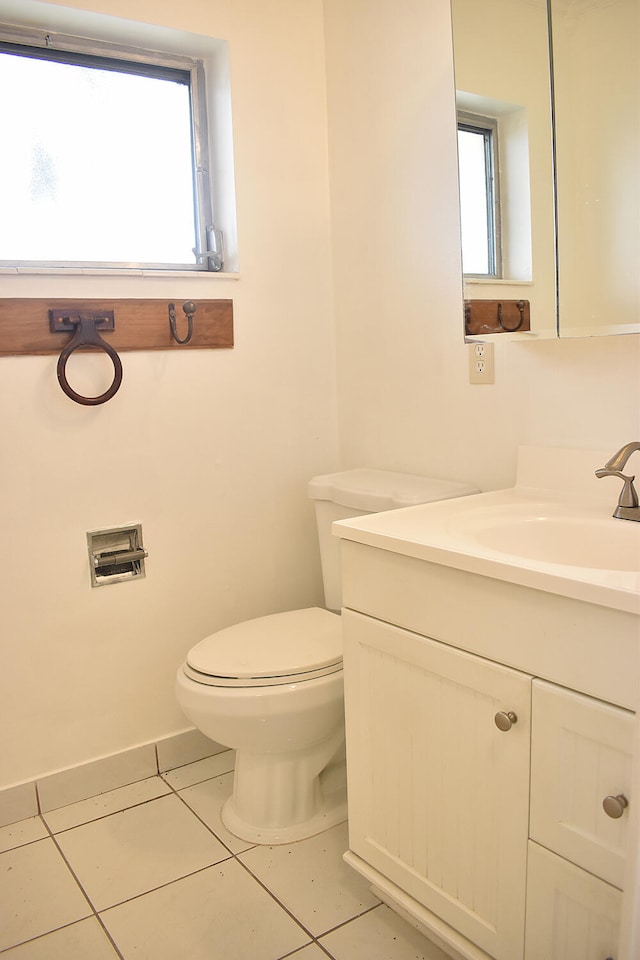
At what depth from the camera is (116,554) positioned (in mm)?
2004

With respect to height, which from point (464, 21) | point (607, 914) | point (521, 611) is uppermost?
point (464, 21)

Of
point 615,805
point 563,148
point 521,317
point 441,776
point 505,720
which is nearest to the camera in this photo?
point 615,805

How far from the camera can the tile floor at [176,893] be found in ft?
4.84

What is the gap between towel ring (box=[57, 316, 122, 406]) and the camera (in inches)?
72.6

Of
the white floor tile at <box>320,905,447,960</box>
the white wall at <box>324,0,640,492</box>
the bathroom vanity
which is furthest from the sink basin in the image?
the white floor tile at <box>320,905,447,960</box>

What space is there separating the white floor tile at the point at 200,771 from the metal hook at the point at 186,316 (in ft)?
3.75

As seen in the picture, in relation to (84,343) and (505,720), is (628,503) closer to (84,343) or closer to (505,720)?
(505,720)

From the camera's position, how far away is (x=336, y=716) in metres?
1.73

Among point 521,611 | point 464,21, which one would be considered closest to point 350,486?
point 521,611

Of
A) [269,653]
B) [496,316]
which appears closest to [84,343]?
[269,653]

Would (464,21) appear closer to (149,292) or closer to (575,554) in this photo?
(149,292)

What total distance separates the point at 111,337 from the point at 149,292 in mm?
157

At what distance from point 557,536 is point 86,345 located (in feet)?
3.84

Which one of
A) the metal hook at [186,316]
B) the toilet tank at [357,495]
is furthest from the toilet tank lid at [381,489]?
the metal hook at [186,316]
